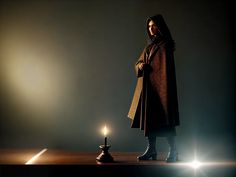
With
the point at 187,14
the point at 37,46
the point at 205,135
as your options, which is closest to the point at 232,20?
the point at 187,14

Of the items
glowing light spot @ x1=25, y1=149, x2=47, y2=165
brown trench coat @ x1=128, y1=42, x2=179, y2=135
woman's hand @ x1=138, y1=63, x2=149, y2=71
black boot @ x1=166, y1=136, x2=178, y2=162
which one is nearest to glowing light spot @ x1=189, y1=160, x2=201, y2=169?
black boot @ x1=166, y1=136, x2=178, y2=162

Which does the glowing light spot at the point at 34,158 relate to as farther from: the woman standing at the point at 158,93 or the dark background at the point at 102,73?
the woman standing at the point at 158,93

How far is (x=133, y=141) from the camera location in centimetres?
258

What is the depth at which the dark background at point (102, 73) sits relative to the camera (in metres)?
2.57

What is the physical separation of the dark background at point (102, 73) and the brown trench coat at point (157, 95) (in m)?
0.61

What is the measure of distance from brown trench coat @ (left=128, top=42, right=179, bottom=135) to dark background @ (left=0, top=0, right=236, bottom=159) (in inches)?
23.9

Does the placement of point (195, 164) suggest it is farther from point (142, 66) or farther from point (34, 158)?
point (34, 158)

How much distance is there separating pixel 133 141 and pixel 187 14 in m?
0.88

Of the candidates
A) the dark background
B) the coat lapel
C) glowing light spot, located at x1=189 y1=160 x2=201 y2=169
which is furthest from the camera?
the dark background

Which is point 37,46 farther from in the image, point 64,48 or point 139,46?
point 139,46

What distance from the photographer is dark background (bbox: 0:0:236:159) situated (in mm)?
2572

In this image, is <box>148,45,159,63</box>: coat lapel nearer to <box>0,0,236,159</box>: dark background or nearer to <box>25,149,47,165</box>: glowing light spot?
<box>0,0,236,159</box>: dark background

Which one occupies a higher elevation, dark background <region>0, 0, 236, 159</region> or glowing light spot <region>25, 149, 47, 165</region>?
dark background <region>0, 0, 236, 159</region>

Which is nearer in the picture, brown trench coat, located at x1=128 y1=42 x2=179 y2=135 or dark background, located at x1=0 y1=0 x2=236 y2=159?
brown trench coat, located at x1=128 y1=42 x2=179 y2=135
